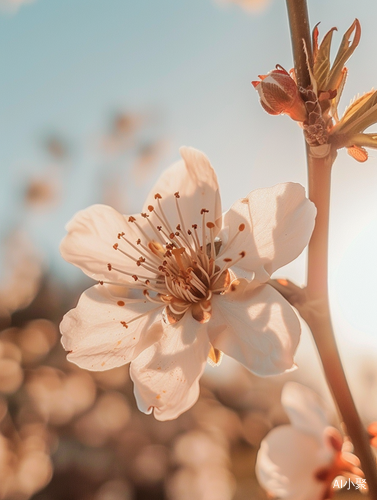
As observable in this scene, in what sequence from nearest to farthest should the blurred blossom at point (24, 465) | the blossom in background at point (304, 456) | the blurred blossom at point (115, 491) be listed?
the blossom in background at point (304, 456)
the blurred blossom at point (115, 491)
the blurred blossom at point (24, 465)

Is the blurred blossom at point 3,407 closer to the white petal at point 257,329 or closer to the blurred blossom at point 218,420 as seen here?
the blurred blossom at point 218,420

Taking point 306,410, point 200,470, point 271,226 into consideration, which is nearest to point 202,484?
point 200,470

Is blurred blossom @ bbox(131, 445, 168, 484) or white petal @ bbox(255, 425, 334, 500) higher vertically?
white petal @ bbox(255, 425, 334, 500)

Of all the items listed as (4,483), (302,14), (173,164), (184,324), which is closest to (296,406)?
(184,324)

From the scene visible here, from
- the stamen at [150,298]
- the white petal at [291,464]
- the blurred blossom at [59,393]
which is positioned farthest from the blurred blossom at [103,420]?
the stamen at [150,298]

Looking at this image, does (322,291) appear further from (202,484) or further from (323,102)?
(202,484)

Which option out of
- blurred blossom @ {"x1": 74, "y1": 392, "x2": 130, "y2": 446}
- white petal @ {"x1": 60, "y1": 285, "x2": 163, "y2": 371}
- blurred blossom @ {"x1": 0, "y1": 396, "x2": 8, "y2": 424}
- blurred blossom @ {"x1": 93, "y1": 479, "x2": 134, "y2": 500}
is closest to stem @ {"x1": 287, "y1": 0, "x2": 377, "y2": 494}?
white petal @ {"x1": 60, "y1": 285, "x2": 163, "y2": 371}

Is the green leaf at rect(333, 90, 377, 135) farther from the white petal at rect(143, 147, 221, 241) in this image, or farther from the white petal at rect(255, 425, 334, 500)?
the white petal at rect(255, 425, 334, 500)
